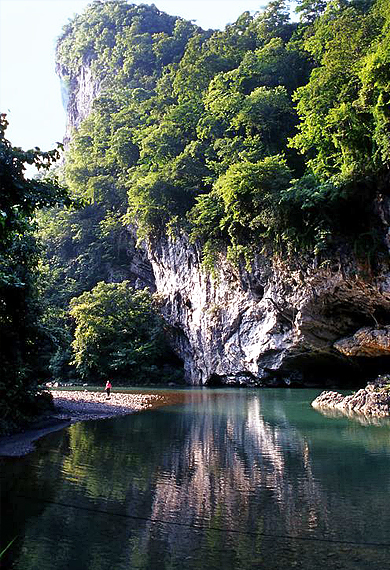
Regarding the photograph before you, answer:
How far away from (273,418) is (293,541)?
10.3 metres

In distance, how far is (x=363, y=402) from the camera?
57.0 feet

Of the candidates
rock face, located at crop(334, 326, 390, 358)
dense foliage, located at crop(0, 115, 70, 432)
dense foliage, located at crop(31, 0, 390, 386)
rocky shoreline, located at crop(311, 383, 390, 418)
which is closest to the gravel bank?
dense foliage, located at crop(0, 115, 70, 432)

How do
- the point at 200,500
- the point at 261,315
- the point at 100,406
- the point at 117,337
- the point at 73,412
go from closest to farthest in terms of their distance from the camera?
the point at 200,500 → the point at 73,412 → the point at 100,406 → the point at 261,315 → the point at 117,337

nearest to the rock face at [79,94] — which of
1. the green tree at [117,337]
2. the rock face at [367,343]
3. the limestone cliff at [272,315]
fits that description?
the limestone cliff at [272,315]

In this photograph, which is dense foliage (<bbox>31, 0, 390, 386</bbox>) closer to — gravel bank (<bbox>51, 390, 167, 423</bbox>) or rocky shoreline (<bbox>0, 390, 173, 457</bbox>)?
rocky shoreline (<bbox>0, 390, 173, 457</bbox>)

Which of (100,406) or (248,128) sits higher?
(248,128)

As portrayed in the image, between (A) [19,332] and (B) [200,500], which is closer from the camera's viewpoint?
(B) [200,500]

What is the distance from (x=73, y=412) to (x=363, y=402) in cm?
1075

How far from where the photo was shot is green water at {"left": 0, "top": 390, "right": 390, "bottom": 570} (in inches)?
202

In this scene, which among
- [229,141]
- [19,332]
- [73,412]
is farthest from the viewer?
[229,141]

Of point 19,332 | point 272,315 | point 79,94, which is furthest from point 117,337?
point 79,94

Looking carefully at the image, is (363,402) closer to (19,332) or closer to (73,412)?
(73,412)

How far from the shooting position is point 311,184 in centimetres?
2023

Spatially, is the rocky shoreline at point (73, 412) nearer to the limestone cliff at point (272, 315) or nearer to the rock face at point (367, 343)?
the limestone cliff at point (272, 315)
